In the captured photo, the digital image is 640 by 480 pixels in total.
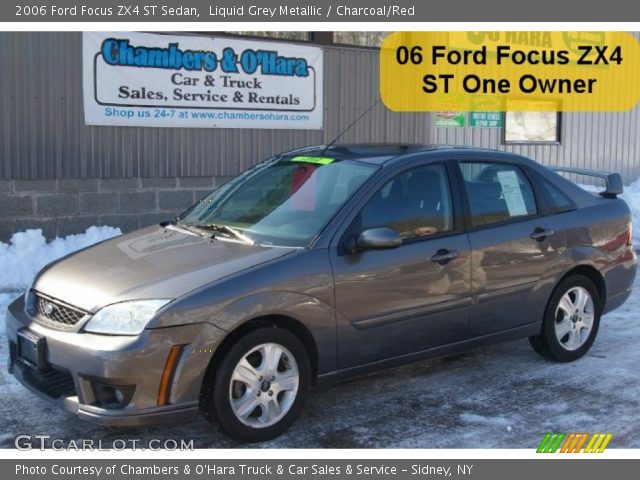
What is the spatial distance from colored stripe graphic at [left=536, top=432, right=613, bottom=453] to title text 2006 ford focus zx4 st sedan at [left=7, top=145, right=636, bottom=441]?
961 mm

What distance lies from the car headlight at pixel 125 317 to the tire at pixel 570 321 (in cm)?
305

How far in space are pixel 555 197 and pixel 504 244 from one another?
0.77m

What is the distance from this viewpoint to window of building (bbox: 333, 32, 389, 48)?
444 inches

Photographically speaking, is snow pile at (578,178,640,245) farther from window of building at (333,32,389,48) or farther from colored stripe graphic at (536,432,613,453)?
colored stripe graphic at (536,432,613,453)

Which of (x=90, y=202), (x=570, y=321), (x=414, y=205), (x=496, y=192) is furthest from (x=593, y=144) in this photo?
(x=414, y=205)

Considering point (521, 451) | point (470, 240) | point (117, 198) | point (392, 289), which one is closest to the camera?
point (521, 451)

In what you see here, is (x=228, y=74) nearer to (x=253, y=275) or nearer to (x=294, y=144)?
(x=294, y=144)

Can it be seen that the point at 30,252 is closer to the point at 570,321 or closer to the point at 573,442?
the point at 570,321

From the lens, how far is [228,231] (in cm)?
493

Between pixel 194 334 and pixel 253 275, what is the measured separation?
471 mm

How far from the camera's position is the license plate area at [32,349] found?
421 cm

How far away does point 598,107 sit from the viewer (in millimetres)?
15148

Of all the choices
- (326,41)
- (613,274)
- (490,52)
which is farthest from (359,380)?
(490,52)

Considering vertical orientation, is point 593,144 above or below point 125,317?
above
